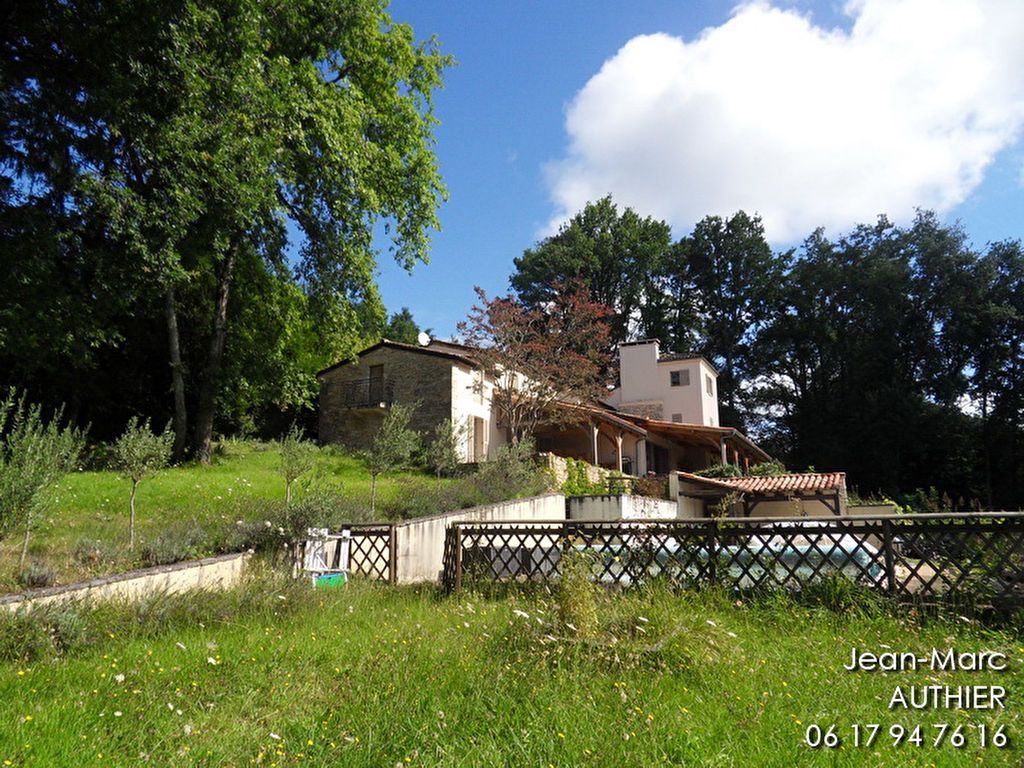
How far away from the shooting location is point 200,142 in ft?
43.7

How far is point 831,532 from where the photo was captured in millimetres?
6734

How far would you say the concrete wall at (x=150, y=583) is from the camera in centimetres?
516

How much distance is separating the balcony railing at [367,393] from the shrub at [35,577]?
19.1 metres

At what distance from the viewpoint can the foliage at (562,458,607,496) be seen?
20.8 meters

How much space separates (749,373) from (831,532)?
41048mm

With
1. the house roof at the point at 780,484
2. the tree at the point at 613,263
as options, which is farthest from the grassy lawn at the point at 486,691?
the tree at the point at 613,263

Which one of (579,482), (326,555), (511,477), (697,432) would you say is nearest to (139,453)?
(326,555)

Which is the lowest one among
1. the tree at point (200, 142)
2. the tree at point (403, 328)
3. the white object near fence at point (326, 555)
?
the white object near fence at point (326, 555)

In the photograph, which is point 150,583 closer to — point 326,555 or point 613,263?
point 326,555

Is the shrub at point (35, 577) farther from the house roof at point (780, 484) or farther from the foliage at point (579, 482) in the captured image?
the house roof at point (780, 484)

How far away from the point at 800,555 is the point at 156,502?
38.3 ft

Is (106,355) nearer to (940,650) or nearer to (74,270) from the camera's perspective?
(74,270)

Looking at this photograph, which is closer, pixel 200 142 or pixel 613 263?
pixel 200 142

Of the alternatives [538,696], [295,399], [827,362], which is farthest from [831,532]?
[827,362]
